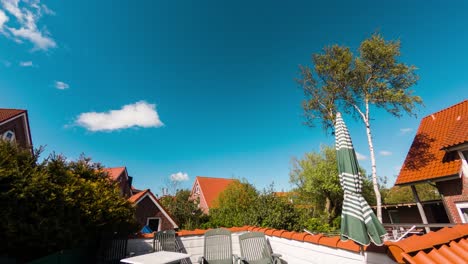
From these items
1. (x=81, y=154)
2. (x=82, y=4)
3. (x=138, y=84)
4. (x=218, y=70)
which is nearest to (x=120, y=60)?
(x=138, y=84)

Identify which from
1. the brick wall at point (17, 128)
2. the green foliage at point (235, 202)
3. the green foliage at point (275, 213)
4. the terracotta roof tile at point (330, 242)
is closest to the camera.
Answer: the terracotta roof tile at point (330, 242)

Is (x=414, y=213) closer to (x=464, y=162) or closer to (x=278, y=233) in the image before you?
(x=464, y=162)

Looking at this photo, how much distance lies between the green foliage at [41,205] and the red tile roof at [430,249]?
5.12 meters

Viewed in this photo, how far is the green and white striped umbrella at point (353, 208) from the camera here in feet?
8.04

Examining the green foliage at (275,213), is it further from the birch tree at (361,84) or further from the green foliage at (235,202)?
the birch tree at (361,84)

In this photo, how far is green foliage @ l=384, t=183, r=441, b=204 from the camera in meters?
31.3

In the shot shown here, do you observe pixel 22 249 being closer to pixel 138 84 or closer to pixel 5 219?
pixel 5 219

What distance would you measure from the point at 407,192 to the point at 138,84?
155 ft

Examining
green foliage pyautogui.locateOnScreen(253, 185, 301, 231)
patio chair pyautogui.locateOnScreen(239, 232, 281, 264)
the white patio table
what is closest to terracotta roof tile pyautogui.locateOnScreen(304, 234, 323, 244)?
patio chair pyautogui.locateOnScreen(239, 232, 281, 264)

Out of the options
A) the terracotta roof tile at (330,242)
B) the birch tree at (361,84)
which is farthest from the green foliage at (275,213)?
the birch tree at (361,84)

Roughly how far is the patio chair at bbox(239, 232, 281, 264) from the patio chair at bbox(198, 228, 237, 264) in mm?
359

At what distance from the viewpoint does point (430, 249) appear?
2047 millimetres

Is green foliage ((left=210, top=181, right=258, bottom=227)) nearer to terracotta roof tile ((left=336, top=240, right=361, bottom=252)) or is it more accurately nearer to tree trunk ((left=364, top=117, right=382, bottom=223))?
tree trunk ((left=364, top=117, right=382, bottom=223))

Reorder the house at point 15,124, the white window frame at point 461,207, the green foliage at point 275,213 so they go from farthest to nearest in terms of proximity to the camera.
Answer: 1. the house at point 15,124
2. the white window frame at point 461,207
3. the green foliage at point 275,213
